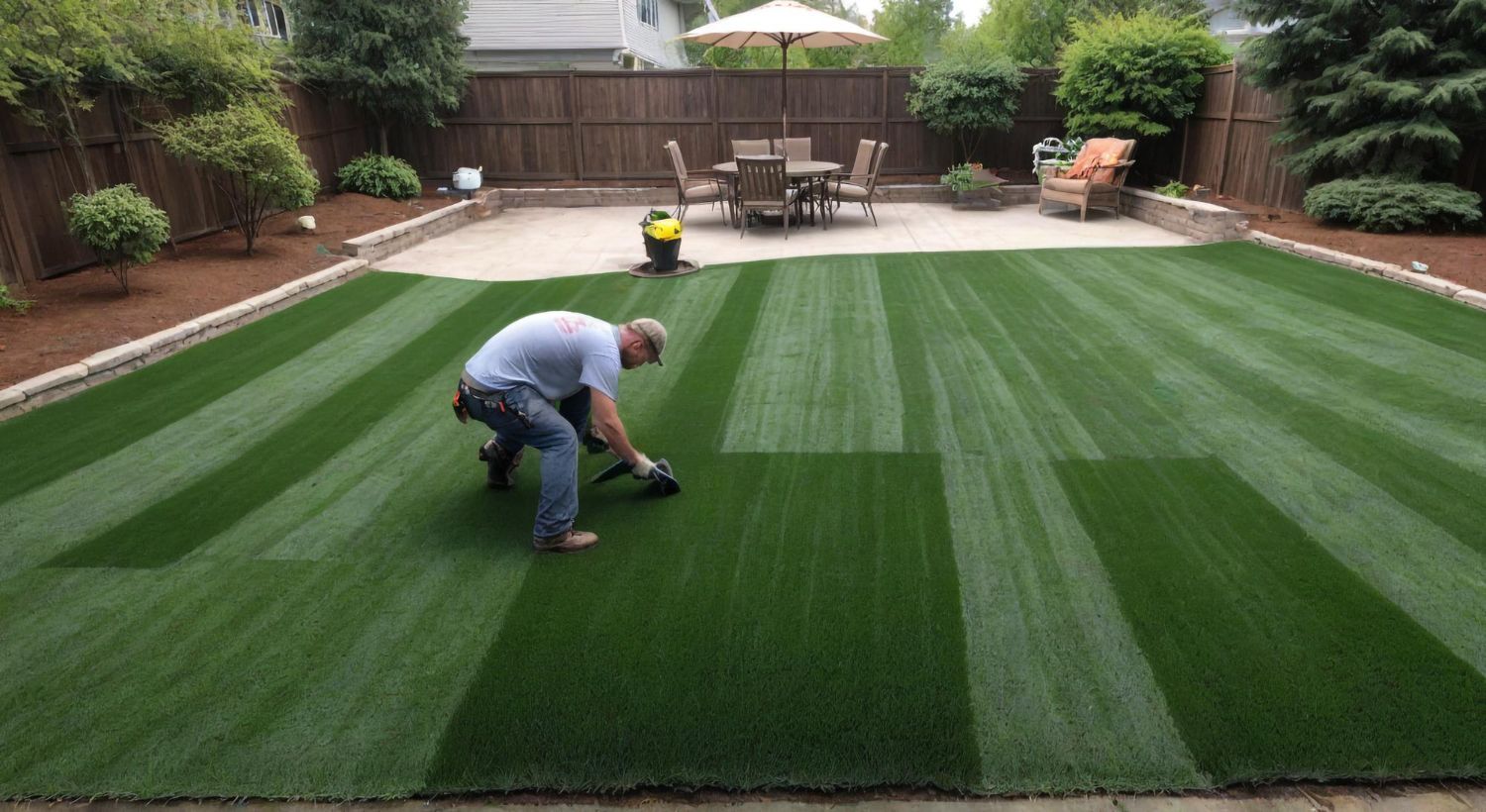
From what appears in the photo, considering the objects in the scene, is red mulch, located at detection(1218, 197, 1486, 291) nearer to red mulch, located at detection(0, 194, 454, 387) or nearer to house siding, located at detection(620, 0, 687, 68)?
red mulch, located at detection(0, 194, 454, 387)

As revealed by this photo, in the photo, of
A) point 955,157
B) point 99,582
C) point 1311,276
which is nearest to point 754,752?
point 99,582

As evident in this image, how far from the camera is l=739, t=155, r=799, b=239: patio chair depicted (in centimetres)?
975

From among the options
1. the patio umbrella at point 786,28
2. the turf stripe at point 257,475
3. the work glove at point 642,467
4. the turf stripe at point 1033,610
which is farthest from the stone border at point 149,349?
the patio umbrella at point 786,28

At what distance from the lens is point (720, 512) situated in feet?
12.1

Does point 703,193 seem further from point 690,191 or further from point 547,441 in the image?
point 547,441

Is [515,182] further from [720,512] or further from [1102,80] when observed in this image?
[720,512]

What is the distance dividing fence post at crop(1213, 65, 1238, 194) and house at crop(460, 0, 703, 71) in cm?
1203

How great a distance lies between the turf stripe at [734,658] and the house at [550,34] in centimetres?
1787

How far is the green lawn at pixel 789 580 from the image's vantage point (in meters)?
2.39

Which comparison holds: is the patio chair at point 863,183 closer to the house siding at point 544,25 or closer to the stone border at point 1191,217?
the stone border at point 1191,217

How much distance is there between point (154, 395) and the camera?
528 centimetres

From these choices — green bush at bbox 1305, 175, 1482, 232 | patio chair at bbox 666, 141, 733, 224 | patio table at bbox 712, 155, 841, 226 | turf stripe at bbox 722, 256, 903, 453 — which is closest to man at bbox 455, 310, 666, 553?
turf stripe at bbox 722, 256, 903, 453

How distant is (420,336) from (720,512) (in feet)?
12.3

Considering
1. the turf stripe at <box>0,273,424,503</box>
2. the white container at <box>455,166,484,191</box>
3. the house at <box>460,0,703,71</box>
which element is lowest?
the turf stripe at <box>0,273,424,503</box>
